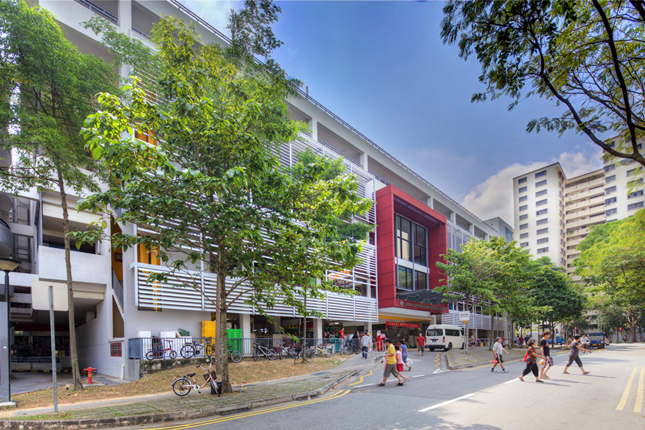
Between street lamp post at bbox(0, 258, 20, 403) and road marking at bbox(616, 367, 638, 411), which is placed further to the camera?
street lamp post at bbox(0, 258, 20, 403)

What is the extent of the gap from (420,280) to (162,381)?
2972 centimetres

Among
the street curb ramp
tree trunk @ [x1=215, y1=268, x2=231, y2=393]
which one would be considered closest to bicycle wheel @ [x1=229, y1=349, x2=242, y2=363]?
tree trunk @ [x1=215, y1=268, x2=231, y2=393]

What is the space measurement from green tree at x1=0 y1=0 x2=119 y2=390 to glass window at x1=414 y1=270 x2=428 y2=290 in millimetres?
30609

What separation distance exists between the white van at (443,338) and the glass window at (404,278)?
212 inches

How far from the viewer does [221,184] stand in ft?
28.7

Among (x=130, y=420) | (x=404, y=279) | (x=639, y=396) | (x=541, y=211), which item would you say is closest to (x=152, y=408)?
(x=130, y=420)

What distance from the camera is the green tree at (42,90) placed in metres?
11.2

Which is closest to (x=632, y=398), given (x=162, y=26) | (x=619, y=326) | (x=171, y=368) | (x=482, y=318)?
(x=171, y=368)

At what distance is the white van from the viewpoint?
29.6 meters

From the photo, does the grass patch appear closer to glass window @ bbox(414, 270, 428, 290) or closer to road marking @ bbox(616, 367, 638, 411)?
road marking @ bbox(616, 367, 638, 411)

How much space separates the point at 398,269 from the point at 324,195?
83.0ft

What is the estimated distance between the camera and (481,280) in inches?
1194

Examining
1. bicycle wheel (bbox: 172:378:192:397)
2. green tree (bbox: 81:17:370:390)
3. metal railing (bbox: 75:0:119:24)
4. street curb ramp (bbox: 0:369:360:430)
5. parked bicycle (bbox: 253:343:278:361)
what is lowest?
parked bicycle (bbox: 253:343:278:361)

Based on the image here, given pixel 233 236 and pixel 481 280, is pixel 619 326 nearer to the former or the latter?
pixel 481 280
